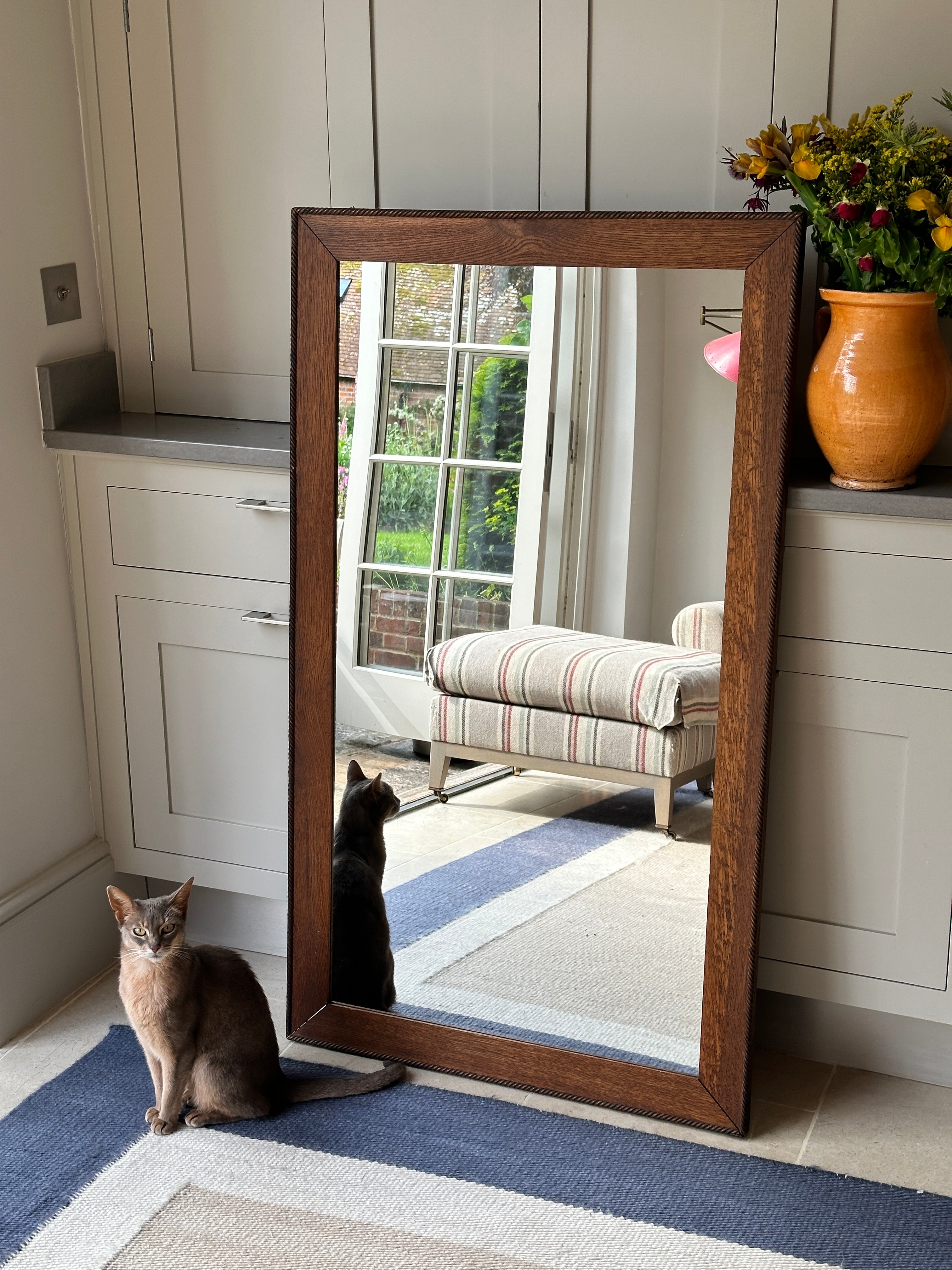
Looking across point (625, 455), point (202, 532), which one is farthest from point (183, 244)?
point (625, 455)

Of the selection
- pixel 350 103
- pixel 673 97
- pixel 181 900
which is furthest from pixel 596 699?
pixel 350 103

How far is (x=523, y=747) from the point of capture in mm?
2129

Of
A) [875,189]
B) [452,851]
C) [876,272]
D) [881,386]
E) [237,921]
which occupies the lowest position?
[237,921]

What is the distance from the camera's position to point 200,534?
2.38 meters

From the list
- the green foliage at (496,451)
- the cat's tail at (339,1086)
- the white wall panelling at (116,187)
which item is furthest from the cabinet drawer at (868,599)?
the white wall panelling at (116,187)

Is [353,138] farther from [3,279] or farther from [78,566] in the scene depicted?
[78,566]

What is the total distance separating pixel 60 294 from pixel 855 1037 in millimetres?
2088

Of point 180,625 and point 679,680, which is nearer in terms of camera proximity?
point 679,680

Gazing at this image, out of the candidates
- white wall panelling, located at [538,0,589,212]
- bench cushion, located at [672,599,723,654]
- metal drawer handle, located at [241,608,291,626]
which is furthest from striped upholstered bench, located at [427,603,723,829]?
white wall panelling, located at [538,0,589,212]

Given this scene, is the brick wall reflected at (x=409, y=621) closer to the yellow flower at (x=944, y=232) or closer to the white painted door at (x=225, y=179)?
the white painted door at (x=225, y=179)

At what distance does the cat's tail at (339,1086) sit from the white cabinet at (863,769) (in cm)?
71

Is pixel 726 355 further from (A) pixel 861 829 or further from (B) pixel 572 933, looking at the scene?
(B) pixel 572 933

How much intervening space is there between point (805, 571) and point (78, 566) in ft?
4.70

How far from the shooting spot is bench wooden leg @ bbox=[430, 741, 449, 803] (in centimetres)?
218
